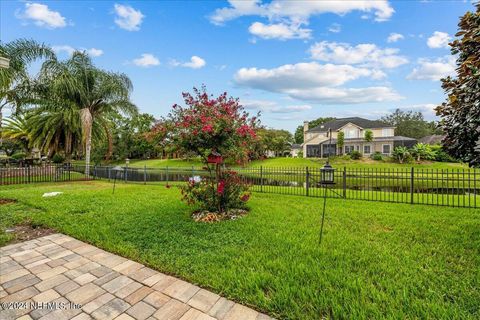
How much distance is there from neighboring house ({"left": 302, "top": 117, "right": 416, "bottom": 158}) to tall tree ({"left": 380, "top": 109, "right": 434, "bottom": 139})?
63.2 ft

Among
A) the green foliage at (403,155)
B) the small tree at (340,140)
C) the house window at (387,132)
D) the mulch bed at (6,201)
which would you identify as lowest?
the mulch bed at (6,201)

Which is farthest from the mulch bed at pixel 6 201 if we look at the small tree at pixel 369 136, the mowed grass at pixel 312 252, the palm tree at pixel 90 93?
the small tree at pixel 369 136

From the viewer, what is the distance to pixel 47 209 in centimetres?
612

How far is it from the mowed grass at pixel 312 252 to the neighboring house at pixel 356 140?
25.4 meters

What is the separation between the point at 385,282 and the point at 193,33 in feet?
36.8

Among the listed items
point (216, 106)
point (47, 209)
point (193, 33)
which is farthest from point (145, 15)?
point (47, 209)

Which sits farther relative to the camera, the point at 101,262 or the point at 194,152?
the point at 194,152

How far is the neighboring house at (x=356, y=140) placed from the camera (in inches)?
1182

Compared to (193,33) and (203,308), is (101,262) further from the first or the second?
(193,33)

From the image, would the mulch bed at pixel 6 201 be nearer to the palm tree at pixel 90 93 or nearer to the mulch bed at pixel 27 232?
the mulch bed at pixel 27 232

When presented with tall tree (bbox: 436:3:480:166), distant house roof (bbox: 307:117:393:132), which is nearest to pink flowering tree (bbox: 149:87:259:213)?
tall tree (bbox: 436:3:480:166)

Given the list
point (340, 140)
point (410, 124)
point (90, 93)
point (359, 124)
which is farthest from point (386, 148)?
point (90, 93)

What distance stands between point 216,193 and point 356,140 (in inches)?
1205

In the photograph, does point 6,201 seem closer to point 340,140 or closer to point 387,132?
point 340,140
